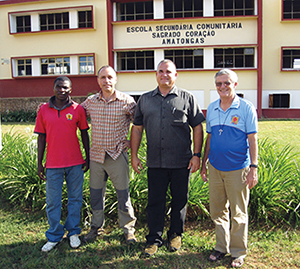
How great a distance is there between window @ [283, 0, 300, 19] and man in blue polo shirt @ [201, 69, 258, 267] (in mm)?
17126

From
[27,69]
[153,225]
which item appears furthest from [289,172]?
[27,69]

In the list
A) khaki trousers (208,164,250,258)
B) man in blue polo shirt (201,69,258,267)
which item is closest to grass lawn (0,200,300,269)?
khaki trousers (208,164,250,258)

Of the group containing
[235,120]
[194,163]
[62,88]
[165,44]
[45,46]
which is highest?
[45,46]

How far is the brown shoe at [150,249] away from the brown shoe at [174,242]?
179 millimetres

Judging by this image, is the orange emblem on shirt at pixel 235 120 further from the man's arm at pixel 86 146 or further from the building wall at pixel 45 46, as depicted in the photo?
the building wall at pixel 45 46

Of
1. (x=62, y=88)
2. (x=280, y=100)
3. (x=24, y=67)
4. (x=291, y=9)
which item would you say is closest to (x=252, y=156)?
(x=62, y=88)

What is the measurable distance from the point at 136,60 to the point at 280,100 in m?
8.62

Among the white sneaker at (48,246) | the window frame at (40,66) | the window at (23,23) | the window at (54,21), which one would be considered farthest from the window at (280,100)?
the white sneaker at (48,246)

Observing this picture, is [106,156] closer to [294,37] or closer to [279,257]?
[279,257]

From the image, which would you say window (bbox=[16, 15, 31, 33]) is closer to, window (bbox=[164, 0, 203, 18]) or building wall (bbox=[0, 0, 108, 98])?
building wall (bbox=[0, 0, 108, 98])

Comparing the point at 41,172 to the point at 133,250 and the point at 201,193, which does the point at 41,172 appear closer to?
the point at 133,250

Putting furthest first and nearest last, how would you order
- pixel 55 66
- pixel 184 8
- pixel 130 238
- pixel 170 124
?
1. pixel 55 66
2. pixel 184 8
3. pixel 130 238
4. pixel 170 124

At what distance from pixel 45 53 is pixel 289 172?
17.6 metres

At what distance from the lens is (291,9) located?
17.4 metres
